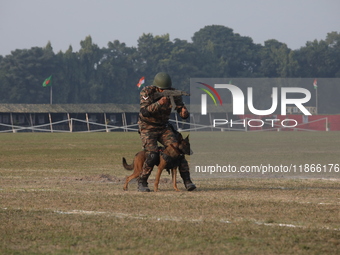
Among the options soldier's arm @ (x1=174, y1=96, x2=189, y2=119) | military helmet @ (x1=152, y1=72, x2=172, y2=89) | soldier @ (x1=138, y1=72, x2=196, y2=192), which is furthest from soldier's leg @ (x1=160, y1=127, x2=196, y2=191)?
military helmet @ (x1=152, y1=72, x2=172, y2=89)

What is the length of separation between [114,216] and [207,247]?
9.33ft

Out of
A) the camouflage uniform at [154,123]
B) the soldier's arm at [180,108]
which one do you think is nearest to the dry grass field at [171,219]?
the camouflage uniform at [154,123]

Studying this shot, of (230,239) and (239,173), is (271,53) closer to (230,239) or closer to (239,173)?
(239,173)

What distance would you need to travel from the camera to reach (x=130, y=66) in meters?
145

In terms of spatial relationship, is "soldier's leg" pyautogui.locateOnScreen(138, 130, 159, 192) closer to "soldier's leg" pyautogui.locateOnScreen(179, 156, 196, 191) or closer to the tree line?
"soldier's leg" pyautogui.locateOnScreen(179, 156, 196, 191)

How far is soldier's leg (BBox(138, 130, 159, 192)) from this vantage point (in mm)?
14812

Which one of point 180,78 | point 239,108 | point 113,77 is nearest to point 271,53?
point 180,78

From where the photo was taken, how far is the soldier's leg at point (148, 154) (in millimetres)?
14812

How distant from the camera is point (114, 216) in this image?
11211mm

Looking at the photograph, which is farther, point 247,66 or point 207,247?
point 247,66

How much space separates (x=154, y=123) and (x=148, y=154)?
1.89 feet

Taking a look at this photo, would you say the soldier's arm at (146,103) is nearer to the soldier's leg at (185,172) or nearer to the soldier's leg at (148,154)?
the soldier's leg at (148,154)

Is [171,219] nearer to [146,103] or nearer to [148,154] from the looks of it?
[148,154]

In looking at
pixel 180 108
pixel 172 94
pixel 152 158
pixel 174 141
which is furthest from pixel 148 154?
pixel 172 94
